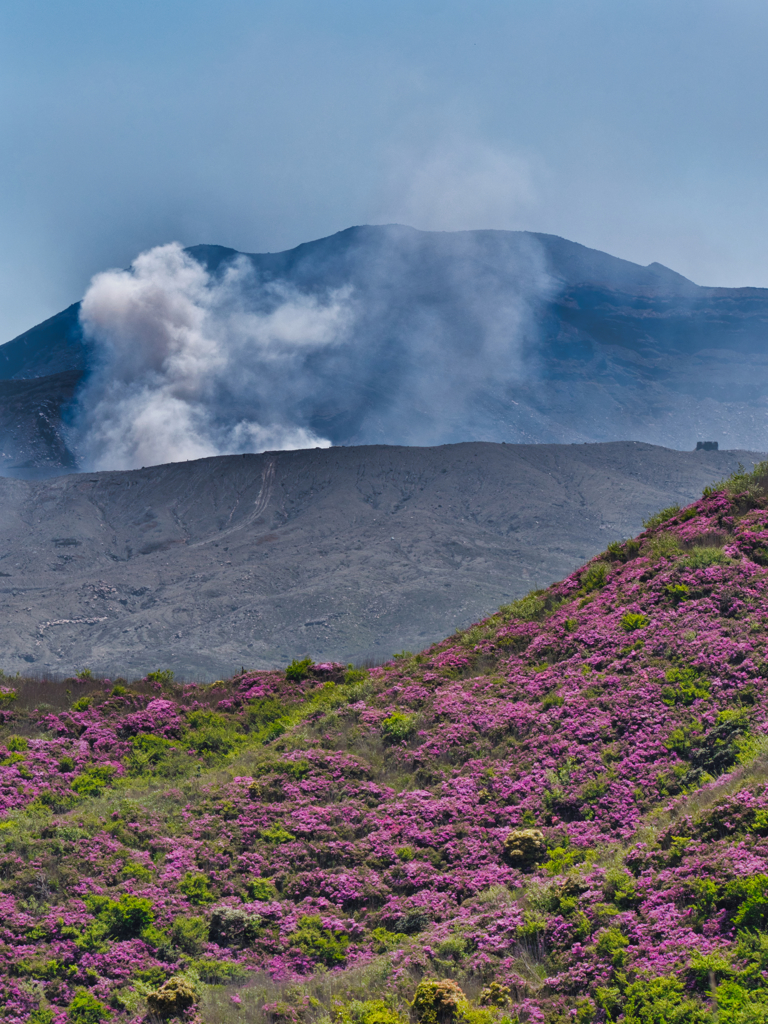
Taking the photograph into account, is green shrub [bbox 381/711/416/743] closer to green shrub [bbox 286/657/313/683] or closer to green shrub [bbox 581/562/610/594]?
green shrub [bbox 286/657/313/683]

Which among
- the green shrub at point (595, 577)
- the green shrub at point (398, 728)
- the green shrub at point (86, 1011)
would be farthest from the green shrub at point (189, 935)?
the green shrub at point (595, 577)

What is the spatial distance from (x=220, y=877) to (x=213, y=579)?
48299 mm

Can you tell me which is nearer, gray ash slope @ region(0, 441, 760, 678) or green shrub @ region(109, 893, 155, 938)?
green shrub @ region(109, 893, 155, 938)

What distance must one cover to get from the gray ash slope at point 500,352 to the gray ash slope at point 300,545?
1792 inches

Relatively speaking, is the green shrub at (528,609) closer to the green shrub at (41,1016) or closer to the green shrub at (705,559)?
the green shrub at (705,559)

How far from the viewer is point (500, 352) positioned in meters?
164

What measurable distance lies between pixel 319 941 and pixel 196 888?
1.61m

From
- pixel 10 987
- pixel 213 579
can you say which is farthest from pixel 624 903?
pixel 213 579

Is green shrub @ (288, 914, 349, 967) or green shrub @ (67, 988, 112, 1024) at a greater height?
green shrub @ (67, 988, 112, 1024)

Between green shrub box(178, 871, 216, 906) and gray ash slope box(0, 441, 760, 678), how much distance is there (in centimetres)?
3412

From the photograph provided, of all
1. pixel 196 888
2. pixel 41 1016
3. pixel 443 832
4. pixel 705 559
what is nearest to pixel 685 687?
pixel 705 559

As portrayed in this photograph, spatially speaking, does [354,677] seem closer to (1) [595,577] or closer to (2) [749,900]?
(1) [595,577]

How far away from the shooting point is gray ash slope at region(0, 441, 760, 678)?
48219mm

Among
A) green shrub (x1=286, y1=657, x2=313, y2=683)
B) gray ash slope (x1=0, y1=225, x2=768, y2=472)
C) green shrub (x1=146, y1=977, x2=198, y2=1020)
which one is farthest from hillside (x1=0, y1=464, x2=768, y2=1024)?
gray ash slope (x1=0, y1=225, x2=768, y2=472)
